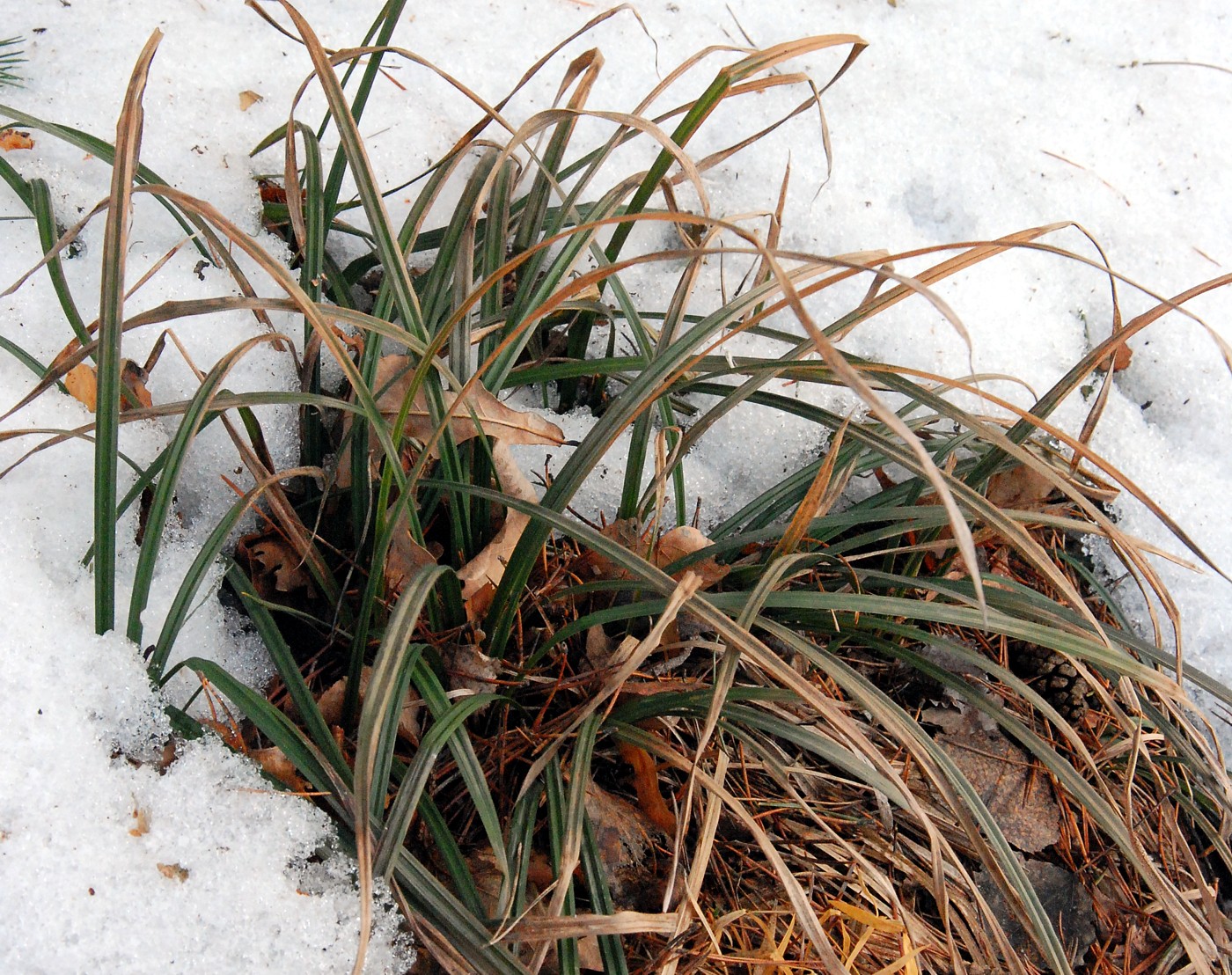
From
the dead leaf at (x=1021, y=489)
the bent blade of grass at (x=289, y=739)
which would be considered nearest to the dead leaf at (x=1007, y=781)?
the dead leaf at (x=1021, y=489)

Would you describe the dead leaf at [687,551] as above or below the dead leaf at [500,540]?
above

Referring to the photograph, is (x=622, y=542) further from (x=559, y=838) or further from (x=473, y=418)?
(x=559, y=838)

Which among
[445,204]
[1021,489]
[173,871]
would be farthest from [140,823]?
[1021,489]

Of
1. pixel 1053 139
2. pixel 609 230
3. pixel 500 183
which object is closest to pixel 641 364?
pixel 500 183

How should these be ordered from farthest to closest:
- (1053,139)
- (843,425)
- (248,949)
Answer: (1053,139)
(843,425)
(248,949)

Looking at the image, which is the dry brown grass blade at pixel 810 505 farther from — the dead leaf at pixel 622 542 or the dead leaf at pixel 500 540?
the dead leaf at pixel 500 540

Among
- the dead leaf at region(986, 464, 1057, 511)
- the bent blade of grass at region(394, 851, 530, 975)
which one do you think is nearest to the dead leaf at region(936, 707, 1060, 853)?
the dead leaf at region(986, 464, 1057, 511)

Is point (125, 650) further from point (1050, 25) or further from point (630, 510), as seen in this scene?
point (1050, 25)
